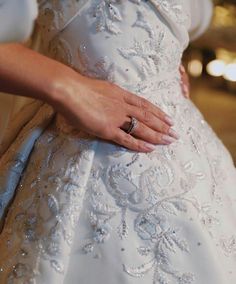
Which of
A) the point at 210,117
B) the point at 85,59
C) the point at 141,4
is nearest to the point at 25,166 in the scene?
the point at 85,59

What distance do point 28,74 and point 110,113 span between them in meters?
0.12

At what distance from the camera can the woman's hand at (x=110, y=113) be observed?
0.75 metres

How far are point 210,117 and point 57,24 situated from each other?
2.00 m

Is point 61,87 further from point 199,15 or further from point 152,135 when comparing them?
point 199,15

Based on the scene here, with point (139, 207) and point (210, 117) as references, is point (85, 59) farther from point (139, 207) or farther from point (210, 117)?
point (210, 117)

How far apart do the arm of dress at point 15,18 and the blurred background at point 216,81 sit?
1758mm

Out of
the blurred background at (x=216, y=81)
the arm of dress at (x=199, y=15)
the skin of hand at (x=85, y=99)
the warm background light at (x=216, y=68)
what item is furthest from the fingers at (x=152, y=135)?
the warm background light at (x=216, y=68)

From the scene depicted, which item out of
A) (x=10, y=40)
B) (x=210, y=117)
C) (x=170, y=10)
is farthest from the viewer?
(x=210, y=117)

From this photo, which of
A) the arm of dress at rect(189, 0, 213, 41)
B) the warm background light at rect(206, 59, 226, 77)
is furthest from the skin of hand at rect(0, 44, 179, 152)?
the warm background light at rect(206, 59, 226, 77)

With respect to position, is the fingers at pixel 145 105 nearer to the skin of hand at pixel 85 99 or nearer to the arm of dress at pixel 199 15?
the skin of hand at pixel 85 99

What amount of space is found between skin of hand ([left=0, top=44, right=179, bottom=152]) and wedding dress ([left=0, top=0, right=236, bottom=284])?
0.9 inches

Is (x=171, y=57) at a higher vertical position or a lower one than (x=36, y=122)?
higher

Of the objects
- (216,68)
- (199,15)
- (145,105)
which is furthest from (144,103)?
(216,68)

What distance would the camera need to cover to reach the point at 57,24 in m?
0.80
